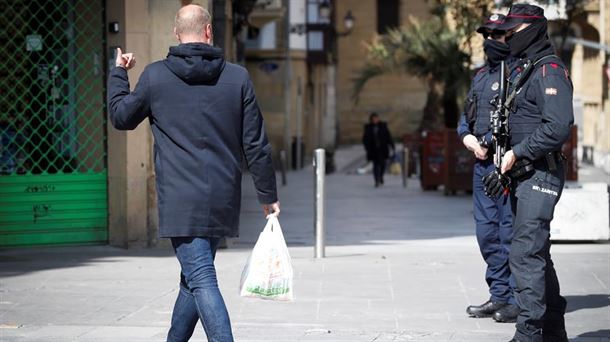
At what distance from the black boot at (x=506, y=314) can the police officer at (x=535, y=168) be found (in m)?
1.23

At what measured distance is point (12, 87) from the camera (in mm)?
14062

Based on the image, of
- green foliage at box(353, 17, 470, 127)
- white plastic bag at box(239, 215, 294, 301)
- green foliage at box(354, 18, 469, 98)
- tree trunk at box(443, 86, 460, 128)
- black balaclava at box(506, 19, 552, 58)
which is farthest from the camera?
green foliage at box(354, 18, 469, 98)

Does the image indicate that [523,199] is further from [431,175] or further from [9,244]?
[431,175]

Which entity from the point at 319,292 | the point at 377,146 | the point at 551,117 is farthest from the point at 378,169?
the point at 551,117

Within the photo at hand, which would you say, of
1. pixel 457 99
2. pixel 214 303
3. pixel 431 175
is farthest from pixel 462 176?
pixel 214 303

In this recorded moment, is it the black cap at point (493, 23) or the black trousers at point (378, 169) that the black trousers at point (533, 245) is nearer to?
the black cap at point (493, 23)

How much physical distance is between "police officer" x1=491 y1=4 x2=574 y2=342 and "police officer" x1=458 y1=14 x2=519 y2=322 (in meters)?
0.74

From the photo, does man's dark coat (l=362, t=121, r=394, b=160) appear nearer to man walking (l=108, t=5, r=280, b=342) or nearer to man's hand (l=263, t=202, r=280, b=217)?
man's hand (l=263, t=202, r=280, b=217)

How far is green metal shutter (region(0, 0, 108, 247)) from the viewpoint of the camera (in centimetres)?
1388

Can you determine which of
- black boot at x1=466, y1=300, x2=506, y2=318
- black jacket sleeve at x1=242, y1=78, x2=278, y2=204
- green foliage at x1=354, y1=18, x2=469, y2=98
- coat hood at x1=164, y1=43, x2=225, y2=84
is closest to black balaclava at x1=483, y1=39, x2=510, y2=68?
black boot at x1=466, y1=300, x2=506, y2=318

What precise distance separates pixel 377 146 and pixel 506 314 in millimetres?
22591

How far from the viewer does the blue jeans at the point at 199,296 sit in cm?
654

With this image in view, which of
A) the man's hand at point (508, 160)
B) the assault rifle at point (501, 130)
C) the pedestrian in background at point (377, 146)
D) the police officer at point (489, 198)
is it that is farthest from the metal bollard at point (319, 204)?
the pedestrian in background at point (377, 146)

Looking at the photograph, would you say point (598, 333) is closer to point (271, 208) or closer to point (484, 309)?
point (484, 309)
